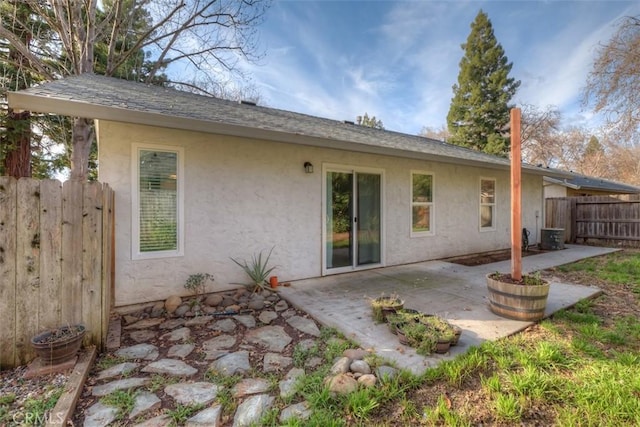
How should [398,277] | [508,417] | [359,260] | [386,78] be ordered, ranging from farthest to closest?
[386,78] < [359,260] < [398,277] < [508,417]

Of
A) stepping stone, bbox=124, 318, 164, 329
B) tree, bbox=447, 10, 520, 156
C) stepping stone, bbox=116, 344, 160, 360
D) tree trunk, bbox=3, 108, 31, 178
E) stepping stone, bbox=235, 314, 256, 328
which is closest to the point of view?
stepping stone, bbox=116, 344, 160, 360

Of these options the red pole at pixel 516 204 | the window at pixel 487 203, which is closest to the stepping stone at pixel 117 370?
the red pole at pixel 516 204

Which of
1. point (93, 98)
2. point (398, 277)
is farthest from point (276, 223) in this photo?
point (93, 98)

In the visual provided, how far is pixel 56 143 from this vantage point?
412 inches

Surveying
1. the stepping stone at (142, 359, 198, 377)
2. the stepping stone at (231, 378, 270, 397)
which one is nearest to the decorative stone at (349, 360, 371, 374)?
the stepping stone at (231, 378, 270, 397)

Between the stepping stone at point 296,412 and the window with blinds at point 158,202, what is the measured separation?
312 centimetres

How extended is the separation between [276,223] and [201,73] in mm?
9575

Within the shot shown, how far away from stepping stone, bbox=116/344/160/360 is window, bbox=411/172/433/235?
5.76 metres

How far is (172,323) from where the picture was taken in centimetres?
378

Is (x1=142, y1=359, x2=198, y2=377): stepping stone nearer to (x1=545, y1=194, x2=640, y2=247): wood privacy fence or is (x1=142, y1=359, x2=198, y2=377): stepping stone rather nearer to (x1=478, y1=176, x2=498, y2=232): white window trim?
(x1=478, y1=176, x2=498, y2=232): white window trim

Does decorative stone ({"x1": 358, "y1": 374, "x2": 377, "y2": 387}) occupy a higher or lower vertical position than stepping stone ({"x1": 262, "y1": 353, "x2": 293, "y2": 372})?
higher

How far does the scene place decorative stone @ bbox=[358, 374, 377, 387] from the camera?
93.3 inches

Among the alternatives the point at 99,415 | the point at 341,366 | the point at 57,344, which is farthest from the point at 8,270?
the point at 341,366

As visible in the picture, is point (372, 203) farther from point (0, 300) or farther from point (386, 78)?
point (386, 78)
